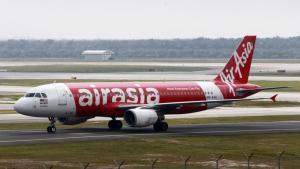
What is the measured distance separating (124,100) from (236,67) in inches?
514

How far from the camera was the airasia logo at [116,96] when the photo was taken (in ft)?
217

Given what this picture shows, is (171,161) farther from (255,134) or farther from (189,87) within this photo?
(189,87)

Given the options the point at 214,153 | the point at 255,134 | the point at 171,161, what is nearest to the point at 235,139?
the point at 255,134

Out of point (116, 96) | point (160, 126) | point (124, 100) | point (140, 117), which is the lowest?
point (160, 126)

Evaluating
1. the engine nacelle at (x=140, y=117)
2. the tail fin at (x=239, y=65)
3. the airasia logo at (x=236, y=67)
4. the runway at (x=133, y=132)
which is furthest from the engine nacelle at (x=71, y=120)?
the airasia logo at (x=236, y=67)

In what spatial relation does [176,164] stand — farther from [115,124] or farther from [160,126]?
[115,124]

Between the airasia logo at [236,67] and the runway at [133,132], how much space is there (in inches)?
158

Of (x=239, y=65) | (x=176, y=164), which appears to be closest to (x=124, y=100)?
(x=239, y=65)

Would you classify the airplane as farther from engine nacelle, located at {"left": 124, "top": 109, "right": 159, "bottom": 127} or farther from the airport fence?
the airport fence

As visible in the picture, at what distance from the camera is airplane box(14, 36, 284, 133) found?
64688 millimetres

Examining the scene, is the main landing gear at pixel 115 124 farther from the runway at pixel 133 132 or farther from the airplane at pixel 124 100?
the runway at pixel 133 132

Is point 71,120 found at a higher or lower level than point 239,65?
lower

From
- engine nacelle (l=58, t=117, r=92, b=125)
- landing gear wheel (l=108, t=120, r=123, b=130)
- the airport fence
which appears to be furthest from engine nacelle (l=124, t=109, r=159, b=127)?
the airport fence

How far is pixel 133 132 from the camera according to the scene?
6638 centimetres
